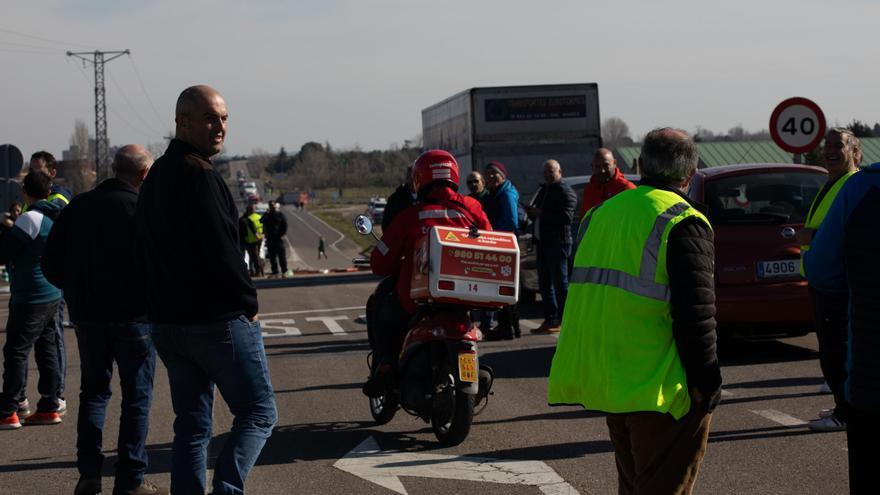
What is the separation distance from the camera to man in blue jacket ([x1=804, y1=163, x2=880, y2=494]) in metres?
4.00

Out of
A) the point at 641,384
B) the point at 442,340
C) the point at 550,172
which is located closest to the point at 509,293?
the point at 442,340

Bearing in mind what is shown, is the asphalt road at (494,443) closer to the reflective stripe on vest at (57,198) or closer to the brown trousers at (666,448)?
the reflective stripe on vest at (57,198)

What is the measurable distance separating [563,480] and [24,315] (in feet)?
14.0

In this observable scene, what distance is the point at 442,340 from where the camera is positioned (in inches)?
298

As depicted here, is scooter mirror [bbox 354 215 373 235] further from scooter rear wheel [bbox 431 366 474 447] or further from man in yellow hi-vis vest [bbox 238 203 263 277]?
man in yellow hi-vis vest [bbox 238 203 263 277]

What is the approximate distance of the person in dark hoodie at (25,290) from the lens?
864cm

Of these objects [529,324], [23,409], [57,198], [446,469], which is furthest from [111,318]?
[529,324]

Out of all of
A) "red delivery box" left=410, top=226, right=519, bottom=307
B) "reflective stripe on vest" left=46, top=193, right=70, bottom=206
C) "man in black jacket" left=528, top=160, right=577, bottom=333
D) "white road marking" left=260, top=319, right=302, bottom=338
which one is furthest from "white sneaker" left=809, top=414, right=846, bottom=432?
"white road marking" left=260, top=319, right=302, bottom=338

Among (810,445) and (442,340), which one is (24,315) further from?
(810,445)

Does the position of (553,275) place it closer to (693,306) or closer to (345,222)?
(693,306)

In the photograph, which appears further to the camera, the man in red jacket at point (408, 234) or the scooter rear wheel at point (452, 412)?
the man in red jacket at point (408, 234)

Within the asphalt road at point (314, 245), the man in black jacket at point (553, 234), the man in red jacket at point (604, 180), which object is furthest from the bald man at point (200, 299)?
the asphalt road at point (314, 245)

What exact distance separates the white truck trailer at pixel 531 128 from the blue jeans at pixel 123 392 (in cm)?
1647

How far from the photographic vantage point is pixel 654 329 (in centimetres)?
428
